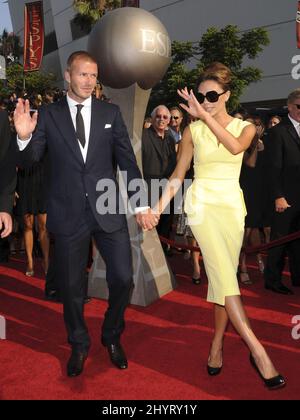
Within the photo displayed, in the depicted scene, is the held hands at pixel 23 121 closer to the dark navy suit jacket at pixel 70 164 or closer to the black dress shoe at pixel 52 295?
the dark navy suit jacket at pixel 70 164

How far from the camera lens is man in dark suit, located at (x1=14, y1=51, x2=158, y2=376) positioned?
9.75 feet

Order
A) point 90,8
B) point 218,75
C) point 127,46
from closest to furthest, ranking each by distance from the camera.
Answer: point 218,75 < point 127,46 < point 90,8

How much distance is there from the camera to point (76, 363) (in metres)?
3.06

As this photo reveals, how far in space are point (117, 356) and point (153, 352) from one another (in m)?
0.36

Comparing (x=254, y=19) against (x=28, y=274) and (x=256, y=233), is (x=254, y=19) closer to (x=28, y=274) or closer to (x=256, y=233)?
(x=256, y=233)

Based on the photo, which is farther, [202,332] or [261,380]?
[202,332]

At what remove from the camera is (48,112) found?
9.82ft

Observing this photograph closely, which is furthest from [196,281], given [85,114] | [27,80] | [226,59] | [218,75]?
[27,80]

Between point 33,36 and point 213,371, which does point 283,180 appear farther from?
point 33,36

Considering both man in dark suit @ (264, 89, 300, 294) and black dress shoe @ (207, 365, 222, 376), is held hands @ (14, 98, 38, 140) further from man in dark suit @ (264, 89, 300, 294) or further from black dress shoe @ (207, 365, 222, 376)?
man in dark suit @ (264, 89, 300, 294)

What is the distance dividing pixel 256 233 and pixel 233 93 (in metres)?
15.1

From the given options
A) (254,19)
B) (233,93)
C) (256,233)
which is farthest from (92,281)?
Answer: (254,19)

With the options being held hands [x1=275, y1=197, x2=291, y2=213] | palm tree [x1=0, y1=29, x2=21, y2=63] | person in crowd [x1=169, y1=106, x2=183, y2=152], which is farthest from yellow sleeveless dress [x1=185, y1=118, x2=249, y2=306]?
palm tree [x1=0, y1=29, x2=21, y2=63]
